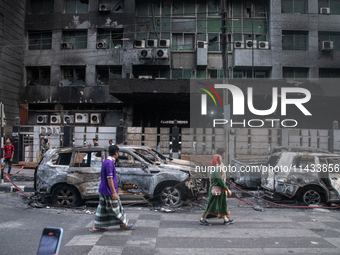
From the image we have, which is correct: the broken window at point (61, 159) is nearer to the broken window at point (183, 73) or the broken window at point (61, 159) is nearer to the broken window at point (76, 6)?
the broken window at point (183, 73)

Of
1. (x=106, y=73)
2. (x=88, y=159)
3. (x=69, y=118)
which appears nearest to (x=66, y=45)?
(x=106, y=73)

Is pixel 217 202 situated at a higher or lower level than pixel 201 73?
lower

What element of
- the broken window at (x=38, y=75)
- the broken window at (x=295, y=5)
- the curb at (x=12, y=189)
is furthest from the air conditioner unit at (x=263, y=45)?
the curb at (x=12, y=189)

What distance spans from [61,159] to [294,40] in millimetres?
19318

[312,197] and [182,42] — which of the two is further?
[182,42]

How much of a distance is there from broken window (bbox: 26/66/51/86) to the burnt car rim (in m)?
19.7

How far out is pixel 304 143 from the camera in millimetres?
10602

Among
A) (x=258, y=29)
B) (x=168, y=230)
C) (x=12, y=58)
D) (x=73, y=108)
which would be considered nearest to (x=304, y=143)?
(x=168, y=230)

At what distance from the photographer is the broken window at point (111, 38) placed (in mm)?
20156

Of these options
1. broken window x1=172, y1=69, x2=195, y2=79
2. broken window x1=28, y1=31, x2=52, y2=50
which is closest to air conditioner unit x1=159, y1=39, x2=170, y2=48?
broken window x1=172, y1=69, x2=195, y2=79

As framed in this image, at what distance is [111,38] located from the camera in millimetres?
20234

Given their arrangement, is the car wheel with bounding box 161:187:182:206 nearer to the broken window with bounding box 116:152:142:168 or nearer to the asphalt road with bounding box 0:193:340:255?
the asphalt road with bounding box 0:193:340:255

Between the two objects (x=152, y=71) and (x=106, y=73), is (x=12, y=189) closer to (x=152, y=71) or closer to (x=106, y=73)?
(x=106, y=73)

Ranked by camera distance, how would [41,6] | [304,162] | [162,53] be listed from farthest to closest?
1. [41,6]
2. [162,53]
3. [304,162]
